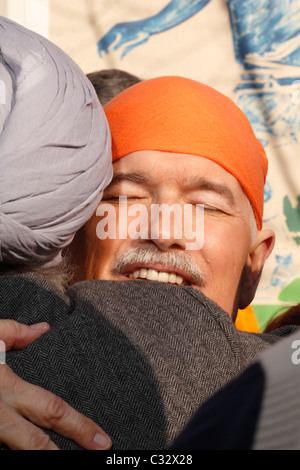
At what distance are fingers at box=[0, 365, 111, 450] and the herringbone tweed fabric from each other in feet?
0.09

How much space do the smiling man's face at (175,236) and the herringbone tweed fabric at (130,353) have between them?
0.97 feet

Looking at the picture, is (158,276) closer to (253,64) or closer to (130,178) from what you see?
(130,178)

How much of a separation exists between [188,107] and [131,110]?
0.16 metres

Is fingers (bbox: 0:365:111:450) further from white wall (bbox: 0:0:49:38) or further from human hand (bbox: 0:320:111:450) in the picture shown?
white wall (bbox: 0:0:49:38)

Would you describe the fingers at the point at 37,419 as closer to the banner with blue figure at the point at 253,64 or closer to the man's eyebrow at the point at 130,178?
the man's eyebrow at the point at 130,178

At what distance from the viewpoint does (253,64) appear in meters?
2.73

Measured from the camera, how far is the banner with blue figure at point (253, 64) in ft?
8.85

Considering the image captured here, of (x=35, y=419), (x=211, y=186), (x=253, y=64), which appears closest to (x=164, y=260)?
(x=211, y=186)

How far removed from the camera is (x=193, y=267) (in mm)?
1341

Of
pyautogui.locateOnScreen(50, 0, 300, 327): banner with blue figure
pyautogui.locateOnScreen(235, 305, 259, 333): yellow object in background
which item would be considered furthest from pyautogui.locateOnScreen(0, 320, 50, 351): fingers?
pyautogui.locateOnScreen(50, 0, 300, 327): banner with blue figure

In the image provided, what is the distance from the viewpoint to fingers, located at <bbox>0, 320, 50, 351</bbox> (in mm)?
941

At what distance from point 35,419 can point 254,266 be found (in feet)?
3.01

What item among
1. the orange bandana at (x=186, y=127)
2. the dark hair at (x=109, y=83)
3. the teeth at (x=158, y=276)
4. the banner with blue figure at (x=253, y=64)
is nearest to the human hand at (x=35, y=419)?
the teeth at (x=158, y=276)
